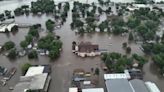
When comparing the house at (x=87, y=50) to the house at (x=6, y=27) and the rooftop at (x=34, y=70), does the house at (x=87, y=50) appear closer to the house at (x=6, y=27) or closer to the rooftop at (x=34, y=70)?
the rooftop at (x=34, y=70)

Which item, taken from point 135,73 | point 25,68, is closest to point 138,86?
point 135,73

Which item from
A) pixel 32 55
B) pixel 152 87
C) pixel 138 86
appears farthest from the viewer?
pixel 32 55

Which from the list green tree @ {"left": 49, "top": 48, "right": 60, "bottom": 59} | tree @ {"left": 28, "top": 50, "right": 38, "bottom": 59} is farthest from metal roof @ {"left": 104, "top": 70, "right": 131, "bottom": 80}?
tree @ {"left": 28, "top": 50, "right": 38, "bottom": 59}

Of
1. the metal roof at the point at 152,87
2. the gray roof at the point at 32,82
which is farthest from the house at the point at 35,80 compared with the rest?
the metal roof at the point at 152,87

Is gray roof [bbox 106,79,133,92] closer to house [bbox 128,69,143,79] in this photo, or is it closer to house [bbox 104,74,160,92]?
house [bbox 104,74,160,92]

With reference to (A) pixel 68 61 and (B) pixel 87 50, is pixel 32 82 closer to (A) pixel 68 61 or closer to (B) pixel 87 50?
(A) pixel 68 61

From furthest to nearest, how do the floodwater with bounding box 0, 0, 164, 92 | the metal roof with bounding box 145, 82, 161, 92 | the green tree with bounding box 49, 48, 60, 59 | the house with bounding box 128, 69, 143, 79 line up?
the green tree with bounding box 49, 48, 60, 59 → the floodwater with bounding box 0, 0, 164, 92 → the house with bounding box 128, 69, 143, 79 → the metal roof with bounding box 145, 82, 161, 92

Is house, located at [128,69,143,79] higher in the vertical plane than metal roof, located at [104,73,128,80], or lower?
lower
